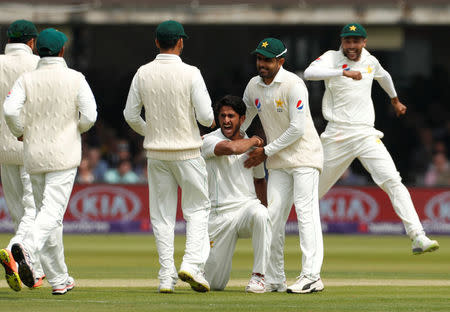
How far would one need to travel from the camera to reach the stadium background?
50.3 ft

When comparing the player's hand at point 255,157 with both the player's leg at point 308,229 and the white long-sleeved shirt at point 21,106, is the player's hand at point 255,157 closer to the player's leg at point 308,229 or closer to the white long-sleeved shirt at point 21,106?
the player's leg at point 308,229

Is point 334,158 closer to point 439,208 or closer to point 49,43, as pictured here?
point 49,43

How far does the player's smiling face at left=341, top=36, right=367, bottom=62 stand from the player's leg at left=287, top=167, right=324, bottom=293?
60.0 inches

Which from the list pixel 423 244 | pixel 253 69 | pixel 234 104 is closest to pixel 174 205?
pixel 234 104

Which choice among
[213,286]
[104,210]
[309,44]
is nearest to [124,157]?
[104,210]

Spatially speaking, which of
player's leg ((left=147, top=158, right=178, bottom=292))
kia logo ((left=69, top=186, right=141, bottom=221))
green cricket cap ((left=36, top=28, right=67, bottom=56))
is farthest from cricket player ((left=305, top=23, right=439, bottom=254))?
kia logo ((left=69, top=186, right=141, bottom=221))

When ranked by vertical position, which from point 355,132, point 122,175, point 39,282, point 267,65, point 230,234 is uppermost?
point 267,65

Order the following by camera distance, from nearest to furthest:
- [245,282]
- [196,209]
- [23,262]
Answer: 1. [23,262]
2. [196,209]
3. [245,282]

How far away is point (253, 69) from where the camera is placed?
1938 cm

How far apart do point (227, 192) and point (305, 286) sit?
892 millimetres

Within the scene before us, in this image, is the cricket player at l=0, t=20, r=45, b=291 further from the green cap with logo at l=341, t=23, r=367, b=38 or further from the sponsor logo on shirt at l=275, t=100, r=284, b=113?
the green cap with logo at l=341, t=23, r=367, b=38

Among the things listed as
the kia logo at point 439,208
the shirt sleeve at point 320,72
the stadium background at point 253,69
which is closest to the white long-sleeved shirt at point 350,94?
the shirt sleeve at point 320,72

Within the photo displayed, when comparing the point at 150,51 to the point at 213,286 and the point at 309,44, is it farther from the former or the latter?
the point at 213,286

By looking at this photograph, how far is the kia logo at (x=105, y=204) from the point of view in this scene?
15.3 metres
